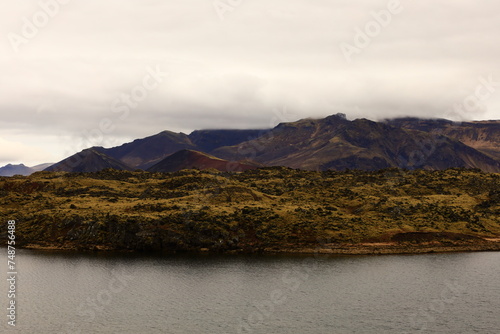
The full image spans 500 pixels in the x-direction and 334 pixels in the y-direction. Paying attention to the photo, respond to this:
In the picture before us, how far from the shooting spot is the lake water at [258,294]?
3184 inches

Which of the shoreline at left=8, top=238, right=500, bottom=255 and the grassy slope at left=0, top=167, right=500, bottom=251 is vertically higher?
the grassy slope at left=0, top=167, right=500, bottom=251

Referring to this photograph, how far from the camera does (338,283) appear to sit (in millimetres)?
Result: 109750

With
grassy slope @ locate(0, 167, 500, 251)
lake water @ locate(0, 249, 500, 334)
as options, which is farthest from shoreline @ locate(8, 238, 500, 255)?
lake water @ locate(0, 249, 500, 334)

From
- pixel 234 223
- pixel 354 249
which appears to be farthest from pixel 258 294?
pixel 234 223

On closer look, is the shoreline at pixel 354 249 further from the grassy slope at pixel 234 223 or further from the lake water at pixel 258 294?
the lake water at pixel 258 294

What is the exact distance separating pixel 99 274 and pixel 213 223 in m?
52.5

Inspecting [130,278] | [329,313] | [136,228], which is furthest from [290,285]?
[136,228]

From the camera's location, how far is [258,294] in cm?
10112

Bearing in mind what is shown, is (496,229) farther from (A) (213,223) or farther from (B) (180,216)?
(B) (180,216)

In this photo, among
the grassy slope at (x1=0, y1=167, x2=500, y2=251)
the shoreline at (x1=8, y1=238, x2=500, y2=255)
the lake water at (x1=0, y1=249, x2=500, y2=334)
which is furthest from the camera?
the grassy slope at (x1=0, y1=167, x2=500, y2=251)

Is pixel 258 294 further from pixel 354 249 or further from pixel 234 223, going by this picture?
pixel 234 223

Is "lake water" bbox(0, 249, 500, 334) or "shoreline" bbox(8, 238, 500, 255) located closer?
"lake water" bbox(0, 249, 500, 334)

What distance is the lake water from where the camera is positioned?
8088cm

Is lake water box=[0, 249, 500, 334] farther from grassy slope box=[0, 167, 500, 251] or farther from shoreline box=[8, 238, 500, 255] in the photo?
grassy slope box=[0, 167, 500, 251]
